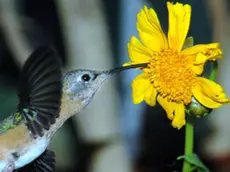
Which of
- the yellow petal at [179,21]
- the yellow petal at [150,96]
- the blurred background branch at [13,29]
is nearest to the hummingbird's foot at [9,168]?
the yellow petal at [150,96]

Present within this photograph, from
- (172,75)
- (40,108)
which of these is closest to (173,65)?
(172,75)

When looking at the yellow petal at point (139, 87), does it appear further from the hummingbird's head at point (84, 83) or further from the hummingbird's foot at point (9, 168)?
the hummingbird's foot at point (9, 168)

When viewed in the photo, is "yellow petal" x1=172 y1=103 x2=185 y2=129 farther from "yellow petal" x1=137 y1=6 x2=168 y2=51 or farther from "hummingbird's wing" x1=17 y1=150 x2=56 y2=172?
"hummingbird's wing" x1=17 y1=150 x2=56 y2=172

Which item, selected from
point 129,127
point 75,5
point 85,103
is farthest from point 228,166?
point 85,103

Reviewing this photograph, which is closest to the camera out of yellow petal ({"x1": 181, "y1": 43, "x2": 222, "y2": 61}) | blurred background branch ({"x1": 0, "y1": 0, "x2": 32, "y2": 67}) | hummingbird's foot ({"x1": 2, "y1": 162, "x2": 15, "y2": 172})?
yellow petal ({"x1": 181, "y1": 43, "x2": 222, "y2": 61})

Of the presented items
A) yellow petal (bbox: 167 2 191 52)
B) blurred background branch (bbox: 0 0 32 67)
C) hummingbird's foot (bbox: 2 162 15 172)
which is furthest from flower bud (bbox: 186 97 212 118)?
blurred background branch (bbox: 0 0 32 67)
